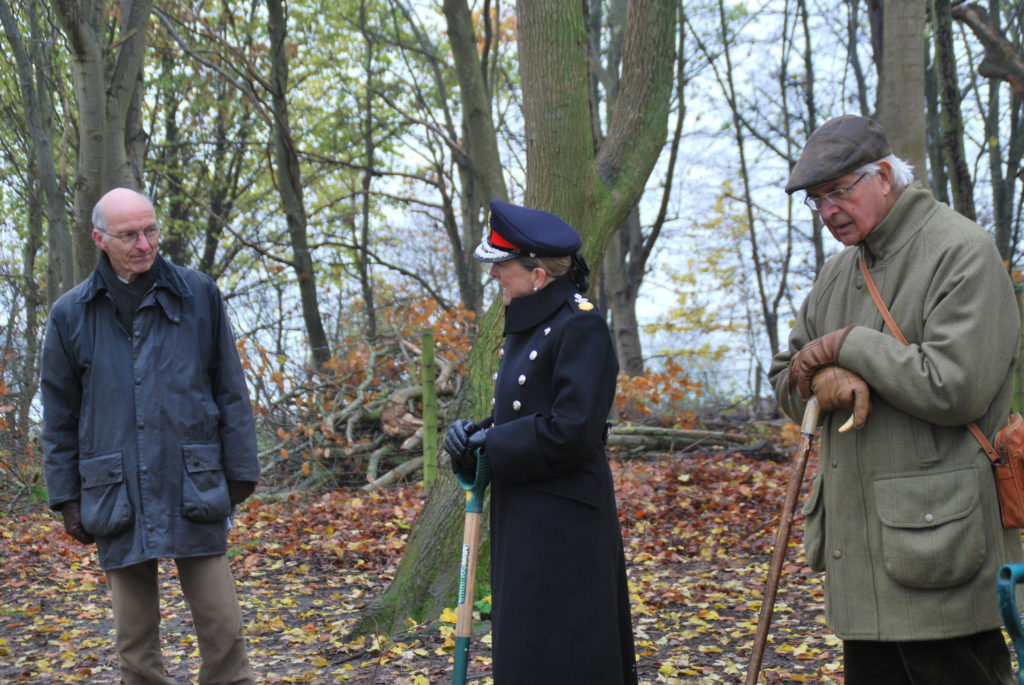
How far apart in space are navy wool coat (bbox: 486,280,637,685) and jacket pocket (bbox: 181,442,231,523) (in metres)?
1.18

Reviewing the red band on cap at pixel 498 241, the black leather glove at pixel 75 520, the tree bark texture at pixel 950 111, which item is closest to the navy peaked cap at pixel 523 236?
the red band on cap at pixel 498 241

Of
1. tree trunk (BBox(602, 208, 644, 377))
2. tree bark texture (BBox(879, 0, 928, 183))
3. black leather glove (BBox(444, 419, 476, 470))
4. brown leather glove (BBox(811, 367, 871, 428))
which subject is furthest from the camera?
tree trunk (BBox(602, 208, 644, 377))

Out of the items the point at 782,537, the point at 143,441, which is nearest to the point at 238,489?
the point at 143,441

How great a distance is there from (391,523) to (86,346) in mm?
4925

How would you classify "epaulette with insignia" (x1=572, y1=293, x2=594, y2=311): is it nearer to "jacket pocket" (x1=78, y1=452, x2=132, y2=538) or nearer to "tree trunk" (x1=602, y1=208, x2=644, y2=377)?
"jacket pocket" (x1=78, y1=452, x2=132, y2=538)

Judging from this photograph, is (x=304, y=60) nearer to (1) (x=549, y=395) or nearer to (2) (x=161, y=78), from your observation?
(2) (x=161, y=78)

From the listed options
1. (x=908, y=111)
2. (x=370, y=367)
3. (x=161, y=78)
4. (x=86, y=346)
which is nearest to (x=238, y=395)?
(x=86, y=346)

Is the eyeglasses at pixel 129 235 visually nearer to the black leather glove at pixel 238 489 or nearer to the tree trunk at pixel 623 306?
A: the black leather glove at pixel 238 489

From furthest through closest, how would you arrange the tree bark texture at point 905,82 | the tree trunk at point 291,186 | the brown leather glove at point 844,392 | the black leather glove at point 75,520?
the tree trunk at point 291,186 < the tree bark texture at point 905,82 < the black leather glove at point 75,520 < the brown leather glove at point 844,392

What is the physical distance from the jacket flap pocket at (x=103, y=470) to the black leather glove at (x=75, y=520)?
0.12 m

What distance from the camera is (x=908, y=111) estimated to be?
6.52 metres

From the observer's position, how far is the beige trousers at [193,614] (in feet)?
11.9

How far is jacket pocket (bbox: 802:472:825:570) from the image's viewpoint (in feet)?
9.32

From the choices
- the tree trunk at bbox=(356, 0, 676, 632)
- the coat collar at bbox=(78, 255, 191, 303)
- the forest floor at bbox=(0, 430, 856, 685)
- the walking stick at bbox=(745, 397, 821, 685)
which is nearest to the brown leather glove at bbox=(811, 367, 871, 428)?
the walking stick at bbox=(745, 397, 821, 685)
